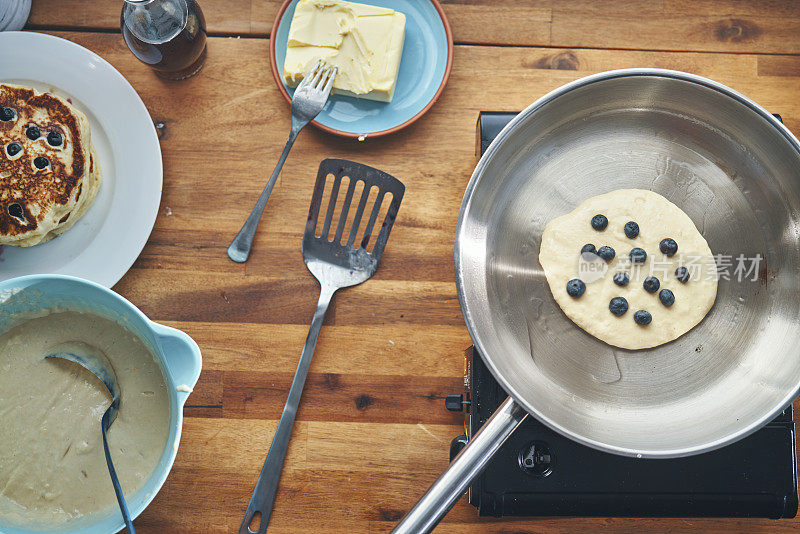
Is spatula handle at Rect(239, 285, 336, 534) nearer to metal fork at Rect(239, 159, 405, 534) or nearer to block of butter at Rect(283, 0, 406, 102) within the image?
metal fork at Rect(239, 159, 405, 534)

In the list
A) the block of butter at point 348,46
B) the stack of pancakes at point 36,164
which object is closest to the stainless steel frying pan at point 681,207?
the block of butter at point 348,46

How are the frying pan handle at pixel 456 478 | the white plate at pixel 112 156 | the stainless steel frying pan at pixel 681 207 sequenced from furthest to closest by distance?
1. the white plate at pixel 112 156
2. the stainless steel frying pan at pixel 681 207
3. the frying pan handle at pixel 456 478

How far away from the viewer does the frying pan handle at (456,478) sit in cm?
69

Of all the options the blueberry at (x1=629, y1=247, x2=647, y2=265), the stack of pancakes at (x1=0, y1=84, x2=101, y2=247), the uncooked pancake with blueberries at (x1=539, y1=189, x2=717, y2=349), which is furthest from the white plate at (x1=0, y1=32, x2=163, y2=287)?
the blueberry at (x1=629, y1=247, x2=647, y2=265)

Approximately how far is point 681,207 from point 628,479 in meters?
0.42

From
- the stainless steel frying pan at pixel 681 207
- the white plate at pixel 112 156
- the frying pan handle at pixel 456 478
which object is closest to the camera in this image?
the frying pan handle at pixel 456 478

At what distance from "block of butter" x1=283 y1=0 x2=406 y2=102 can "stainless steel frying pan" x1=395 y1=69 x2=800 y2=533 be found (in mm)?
268

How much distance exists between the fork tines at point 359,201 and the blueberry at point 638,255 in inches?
14.7

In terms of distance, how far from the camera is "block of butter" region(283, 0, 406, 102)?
946mm

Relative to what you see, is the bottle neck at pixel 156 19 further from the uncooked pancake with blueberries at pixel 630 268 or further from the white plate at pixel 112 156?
the uncooked pancake with blueberries at pixel 630 268

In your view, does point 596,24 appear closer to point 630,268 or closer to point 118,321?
point 630,268

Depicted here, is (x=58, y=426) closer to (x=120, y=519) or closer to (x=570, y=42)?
(x=120, y=519)

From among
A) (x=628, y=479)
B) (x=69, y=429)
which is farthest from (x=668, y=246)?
(x=69, y=429)

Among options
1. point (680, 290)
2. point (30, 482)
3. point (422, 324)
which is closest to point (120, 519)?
point (30, 482)
